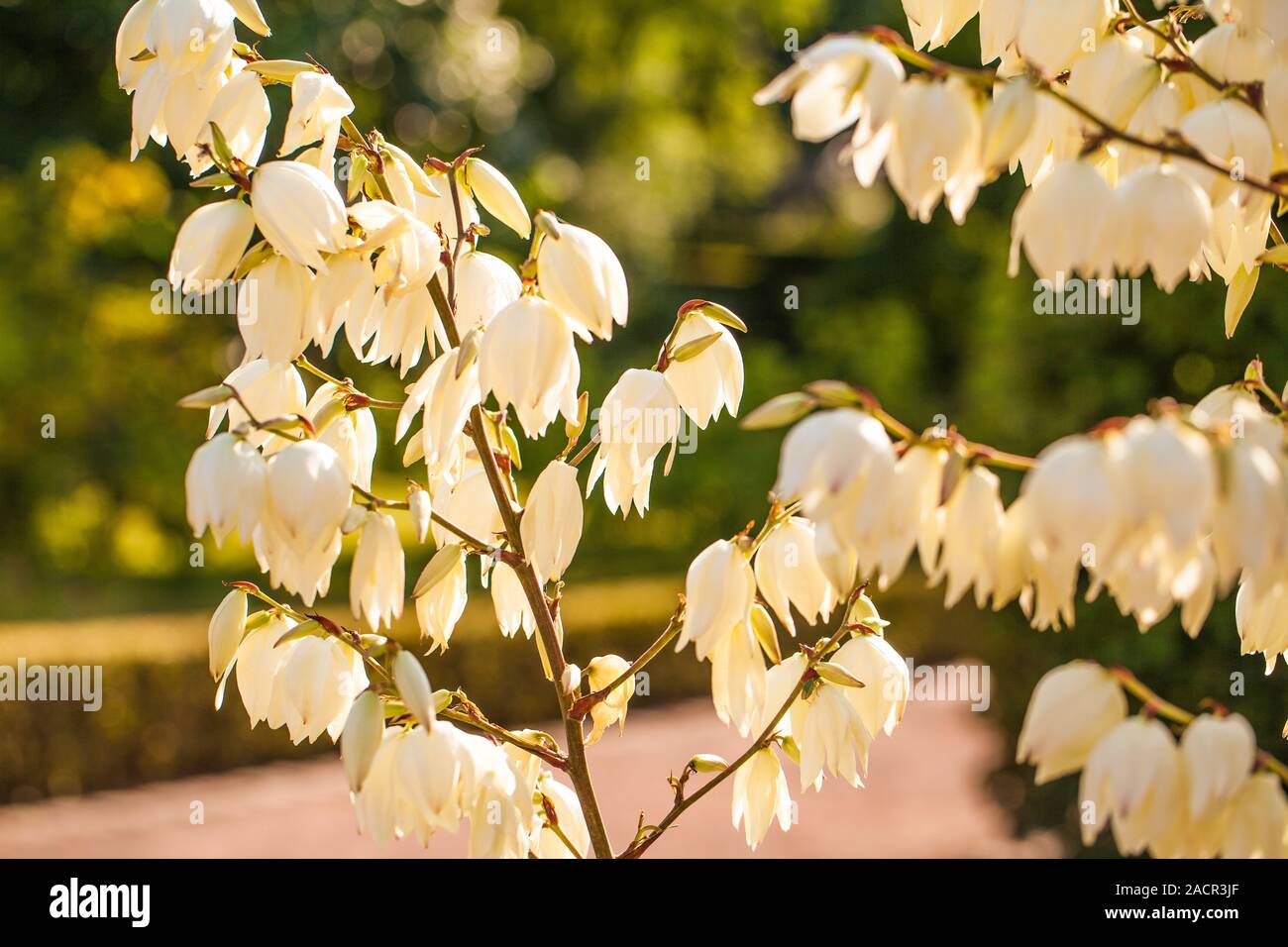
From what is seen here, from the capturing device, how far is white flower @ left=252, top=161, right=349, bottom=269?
81 cm

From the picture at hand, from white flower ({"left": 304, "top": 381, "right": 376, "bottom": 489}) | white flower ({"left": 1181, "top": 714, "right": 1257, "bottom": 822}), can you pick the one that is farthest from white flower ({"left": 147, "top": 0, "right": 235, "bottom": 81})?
white flower ({"left": 1181, "top": 714, "right": 1257, "bottom": 822})

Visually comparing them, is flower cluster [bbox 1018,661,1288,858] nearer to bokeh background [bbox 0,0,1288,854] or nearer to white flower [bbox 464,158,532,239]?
white flower [bbox 464,158,532,239]

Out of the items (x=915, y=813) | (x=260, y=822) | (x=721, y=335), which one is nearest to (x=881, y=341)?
(x=915, y=813)

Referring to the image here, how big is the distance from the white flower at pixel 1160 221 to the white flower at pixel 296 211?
0.49m

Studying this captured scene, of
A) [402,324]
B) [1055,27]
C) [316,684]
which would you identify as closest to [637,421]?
[402,324]

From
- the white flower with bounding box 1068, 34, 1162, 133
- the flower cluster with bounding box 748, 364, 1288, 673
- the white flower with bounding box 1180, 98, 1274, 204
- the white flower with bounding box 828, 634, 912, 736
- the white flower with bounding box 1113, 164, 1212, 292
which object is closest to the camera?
the flower cluster with bounding box 748, 364, 1288, 673

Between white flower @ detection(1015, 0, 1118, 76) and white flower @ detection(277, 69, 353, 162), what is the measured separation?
19.6 inches

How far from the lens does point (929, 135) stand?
70 centimetres

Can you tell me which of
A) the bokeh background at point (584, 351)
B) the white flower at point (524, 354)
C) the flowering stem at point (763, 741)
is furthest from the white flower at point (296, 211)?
the bokeh background at point (584, 351)

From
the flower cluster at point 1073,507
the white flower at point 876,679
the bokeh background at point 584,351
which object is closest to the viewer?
the flower cluster at point 1073,507

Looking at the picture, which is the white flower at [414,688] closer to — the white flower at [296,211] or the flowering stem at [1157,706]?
the white flower at [296,211]

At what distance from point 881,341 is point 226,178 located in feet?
24.2

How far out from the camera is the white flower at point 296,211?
81 centimetres

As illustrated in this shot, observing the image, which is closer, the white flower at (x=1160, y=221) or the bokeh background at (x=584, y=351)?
the white flower at (x=1160, y=221)
